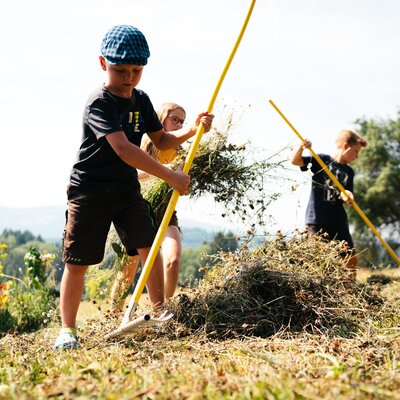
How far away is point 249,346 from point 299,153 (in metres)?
3.28

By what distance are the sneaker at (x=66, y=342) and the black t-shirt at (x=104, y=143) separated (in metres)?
0.93

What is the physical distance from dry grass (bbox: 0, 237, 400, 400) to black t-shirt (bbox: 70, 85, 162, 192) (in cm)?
93

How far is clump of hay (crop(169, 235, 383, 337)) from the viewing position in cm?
371

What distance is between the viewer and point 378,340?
10.6 feet

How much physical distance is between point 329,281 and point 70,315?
73.2 inches

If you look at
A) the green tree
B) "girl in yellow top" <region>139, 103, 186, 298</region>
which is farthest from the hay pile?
the green tree

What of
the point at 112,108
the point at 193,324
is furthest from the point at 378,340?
the point at 112,108

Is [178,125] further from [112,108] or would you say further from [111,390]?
[111,390]

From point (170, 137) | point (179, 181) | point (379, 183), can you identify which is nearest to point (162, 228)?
point (179, 181)

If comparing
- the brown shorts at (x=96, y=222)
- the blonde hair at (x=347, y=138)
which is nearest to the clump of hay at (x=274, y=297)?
the brown shorts at (x=96, y=222)

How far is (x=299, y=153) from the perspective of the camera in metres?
6.17

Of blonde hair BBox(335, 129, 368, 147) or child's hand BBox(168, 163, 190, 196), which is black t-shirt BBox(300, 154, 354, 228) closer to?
blonde hair BBox(335, 129, 368, 147)

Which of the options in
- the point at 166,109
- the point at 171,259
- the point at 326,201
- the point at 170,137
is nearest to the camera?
the point at 170,137

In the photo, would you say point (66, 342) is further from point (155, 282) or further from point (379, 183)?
point (379, 183)
